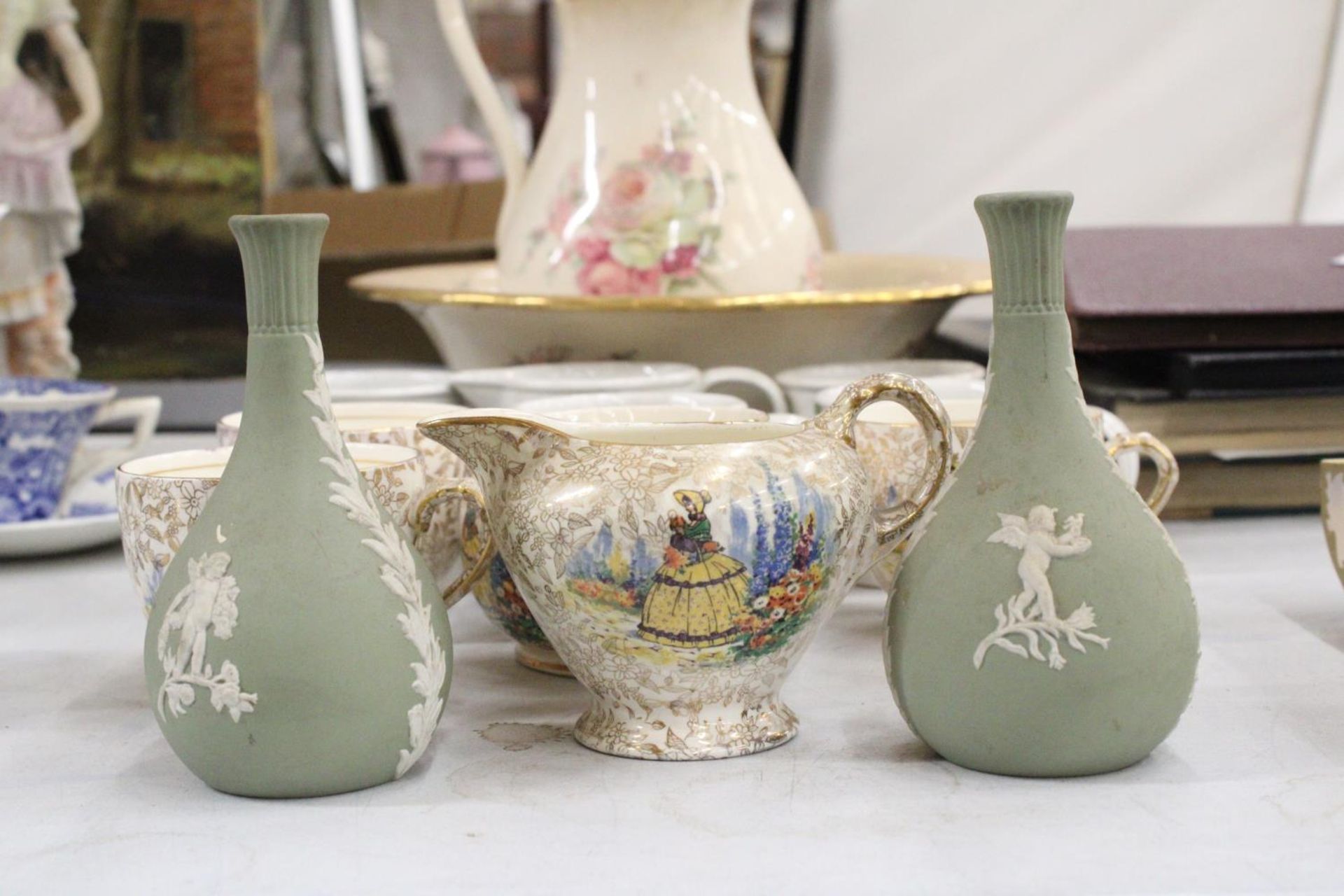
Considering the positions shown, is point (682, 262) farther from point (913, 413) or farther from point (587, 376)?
point (913, 413)

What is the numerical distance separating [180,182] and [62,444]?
1.57ft

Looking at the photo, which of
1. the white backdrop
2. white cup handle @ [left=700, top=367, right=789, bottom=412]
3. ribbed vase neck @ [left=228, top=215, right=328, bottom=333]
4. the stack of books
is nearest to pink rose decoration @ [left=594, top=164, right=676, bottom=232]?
white cup handle @ [left=700, top=367, right=789, bottom=412]

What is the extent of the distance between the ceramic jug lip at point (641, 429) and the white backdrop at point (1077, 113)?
0.95 meters

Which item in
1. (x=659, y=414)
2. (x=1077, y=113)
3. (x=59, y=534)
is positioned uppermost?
(x=1077, y=113)

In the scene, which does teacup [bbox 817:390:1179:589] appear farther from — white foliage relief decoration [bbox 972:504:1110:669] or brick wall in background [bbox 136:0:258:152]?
brick wall in background [bbox 136:0:258:152]

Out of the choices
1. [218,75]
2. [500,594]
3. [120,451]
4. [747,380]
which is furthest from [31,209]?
[500,594]

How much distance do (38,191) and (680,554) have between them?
0.92 meters

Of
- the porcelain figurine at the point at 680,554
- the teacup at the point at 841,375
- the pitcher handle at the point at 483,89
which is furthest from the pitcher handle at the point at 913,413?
the pitcher handle at the point at 483,89

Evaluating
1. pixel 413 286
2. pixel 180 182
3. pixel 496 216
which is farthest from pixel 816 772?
pixel 496 216

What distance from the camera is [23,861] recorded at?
1.39ft

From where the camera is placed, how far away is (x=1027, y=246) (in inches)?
18.5

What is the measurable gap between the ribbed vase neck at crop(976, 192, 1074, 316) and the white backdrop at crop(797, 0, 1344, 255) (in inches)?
37.2

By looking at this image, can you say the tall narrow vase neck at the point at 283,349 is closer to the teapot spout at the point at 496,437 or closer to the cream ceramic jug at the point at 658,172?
the teapot spout at the point at 496,437

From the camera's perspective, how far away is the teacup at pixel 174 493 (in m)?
0.54
